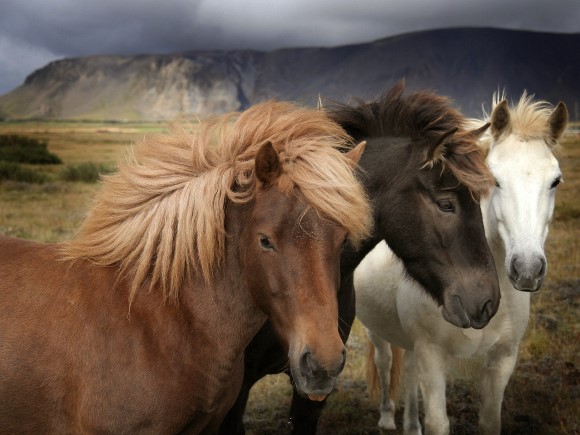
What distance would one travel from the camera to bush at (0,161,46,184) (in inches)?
961

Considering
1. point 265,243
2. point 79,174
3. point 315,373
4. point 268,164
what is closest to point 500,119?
point 268,164

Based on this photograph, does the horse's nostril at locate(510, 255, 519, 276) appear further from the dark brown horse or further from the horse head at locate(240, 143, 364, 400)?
the horse head at locate(240, 143, 364, 400)

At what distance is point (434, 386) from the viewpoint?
3.81m

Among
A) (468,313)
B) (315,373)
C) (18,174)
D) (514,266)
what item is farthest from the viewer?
(18,174)

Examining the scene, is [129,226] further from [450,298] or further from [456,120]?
[456,120]

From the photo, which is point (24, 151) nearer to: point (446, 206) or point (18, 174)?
point (18, 174)

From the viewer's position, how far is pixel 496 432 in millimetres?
4020

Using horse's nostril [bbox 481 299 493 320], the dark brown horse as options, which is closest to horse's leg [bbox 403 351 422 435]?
horse's nostril [bbox 481 299 493 320]

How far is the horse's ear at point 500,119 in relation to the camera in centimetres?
380

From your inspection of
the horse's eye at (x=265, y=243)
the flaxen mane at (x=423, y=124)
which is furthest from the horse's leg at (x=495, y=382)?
the horse's eye at (x=265, y=243)

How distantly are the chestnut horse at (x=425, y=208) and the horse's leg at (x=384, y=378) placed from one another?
6.56 ft

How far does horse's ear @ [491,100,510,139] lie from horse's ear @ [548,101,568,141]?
31 centimetres

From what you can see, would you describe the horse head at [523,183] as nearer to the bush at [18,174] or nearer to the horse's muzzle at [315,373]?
the horse's muzzle at [315,373]

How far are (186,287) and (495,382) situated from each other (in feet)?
8.61
